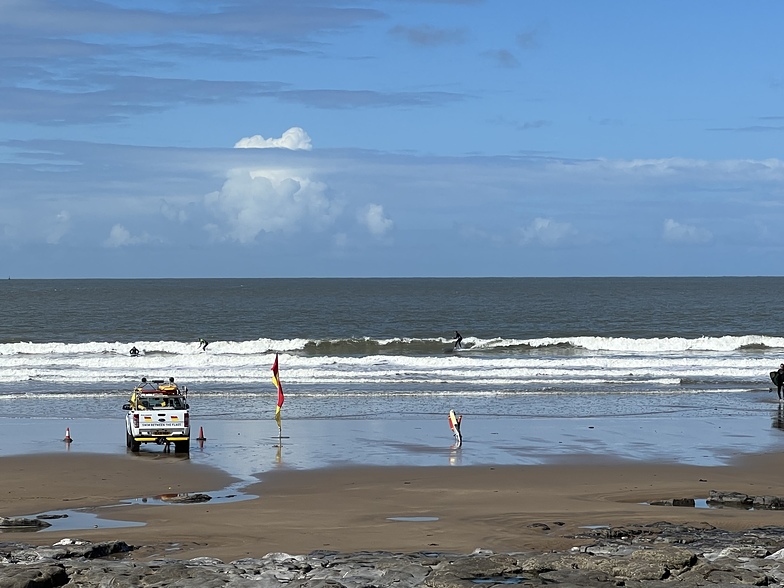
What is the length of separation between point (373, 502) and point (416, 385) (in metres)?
22.0

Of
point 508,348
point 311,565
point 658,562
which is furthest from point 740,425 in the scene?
point 508,348

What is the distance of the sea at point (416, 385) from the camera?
26.8 meters

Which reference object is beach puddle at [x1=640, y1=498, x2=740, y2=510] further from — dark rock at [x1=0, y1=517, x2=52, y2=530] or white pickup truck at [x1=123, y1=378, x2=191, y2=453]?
white pickup truck at [x1=123, y1=378, x2=191, y2=453]

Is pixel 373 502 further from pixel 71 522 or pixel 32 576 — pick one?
pixel 32 576

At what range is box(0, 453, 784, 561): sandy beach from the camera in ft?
50.8

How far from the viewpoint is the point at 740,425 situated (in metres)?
30.2

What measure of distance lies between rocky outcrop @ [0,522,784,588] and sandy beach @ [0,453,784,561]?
3.41 ft

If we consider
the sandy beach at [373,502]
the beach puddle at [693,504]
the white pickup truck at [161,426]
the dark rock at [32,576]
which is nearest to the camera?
the dark rock at [32,576]

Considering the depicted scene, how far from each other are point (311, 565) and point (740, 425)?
67.2ft

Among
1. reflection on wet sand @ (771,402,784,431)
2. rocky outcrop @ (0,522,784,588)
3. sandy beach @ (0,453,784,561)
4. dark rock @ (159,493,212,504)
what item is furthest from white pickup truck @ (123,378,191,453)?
reflection on wet sand @ (771,402,784,431)

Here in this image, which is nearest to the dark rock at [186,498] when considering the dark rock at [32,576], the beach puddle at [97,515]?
the beach puddle at [97,515]

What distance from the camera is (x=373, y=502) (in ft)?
62.6

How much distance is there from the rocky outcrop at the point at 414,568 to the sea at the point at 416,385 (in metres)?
9.74

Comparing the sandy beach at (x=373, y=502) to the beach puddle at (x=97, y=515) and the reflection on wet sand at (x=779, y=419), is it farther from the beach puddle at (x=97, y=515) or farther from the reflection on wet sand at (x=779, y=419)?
the reflection on wet sand at (x=779, y=419)
